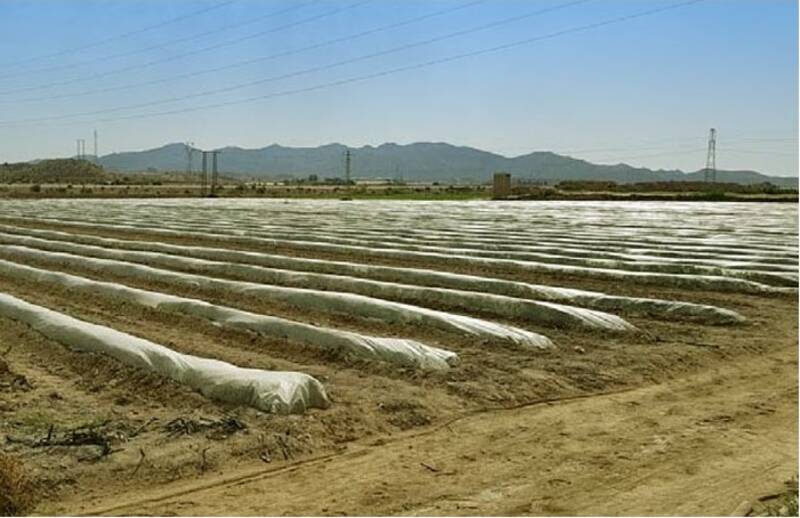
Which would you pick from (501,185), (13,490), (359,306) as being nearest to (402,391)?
(13,490)

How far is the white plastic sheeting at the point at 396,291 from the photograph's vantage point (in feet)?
27.9

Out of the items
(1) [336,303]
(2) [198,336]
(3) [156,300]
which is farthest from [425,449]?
(3) [156,300]

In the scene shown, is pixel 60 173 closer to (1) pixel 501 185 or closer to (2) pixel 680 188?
(1) pixel 501 185

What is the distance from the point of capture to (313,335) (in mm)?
7387

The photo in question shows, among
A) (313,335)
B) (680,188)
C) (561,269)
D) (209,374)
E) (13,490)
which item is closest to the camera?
(13,490)

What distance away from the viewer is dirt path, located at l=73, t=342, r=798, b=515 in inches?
159

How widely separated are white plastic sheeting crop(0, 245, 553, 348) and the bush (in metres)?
4.53

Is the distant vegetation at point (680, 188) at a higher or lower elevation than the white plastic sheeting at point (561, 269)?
higher

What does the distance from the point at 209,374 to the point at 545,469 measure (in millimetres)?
2542

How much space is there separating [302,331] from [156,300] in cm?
270

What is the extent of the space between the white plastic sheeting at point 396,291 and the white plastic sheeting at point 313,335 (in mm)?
2053

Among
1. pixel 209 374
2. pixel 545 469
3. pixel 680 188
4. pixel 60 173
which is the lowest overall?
pixel 545 469

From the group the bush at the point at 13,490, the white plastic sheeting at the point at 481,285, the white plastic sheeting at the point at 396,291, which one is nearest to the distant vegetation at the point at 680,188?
the white plastic sheeting at the point at 481,285

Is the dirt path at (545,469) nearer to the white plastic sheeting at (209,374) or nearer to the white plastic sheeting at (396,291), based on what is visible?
the white plastic sheeting at (209,374)
